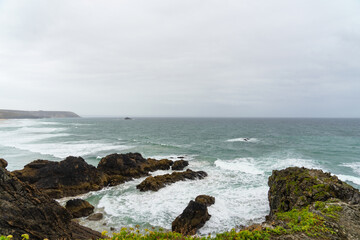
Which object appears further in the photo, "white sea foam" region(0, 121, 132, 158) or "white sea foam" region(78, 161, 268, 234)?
"white sea foam" region(0, 121, 132, 158)

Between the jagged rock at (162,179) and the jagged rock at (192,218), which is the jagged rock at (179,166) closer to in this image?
the jagged rock at (162,179)

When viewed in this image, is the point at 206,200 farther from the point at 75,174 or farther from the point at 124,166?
the point at 75,174

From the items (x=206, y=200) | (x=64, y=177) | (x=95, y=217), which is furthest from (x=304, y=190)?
(x=64, y=177)

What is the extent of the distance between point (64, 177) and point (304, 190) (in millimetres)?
22372

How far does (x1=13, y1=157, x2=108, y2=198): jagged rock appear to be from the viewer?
1934 centimetres

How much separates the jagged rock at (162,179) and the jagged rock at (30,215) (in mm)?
9872

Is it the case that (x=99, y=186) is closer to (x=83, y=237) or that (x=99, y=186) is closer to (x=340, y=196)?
(x=83, y=237)

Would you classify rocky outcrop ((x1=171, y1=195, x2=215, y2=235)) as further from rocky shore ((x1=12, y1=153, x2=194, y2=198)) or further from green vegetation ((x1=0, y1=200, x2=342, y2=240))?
rocky shore ((x1=12, y1=153, x2=194, y2=198))

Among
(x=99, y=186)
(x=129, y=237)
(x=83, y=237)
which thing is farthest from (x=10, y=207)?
(x=99, y=186)

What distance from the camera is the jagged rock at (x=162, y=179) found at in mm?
20220

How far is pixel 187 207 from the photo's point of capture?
45.4 ft

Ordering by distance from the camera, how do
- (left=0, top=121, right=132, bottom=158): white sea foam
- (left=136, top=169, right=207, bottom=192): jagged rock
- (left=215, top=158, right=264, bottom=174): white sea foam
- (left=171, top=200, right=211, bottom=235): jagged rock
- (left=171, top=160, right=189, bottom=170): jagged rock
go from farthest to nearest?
(left=0, top=121, right=132, bottom=158): white sea foam → (left=171, top=160, right=189, bottom=170): jagged rock → (left=215, top=158, right=264, bottom=174): white sea foam → (left=136, top=169, right=207, bottom=192): jagged rock → (left=171, top=200, right=211, bottom=235): jagged rock

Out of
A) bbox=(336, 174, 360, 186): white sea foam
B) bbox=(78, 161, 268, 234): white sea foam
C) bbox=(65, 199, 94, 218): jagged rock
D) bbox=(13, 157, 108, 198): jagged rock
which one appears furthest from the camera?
bbox=(336, 174, 360, 186): white sea foam

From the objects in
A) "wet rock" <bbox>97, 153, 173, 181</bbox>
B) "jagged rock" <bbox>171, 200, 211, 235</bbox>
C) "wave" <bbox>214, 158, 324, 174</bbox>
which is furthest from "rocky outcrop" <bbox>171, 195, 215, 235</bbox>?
"wave" <bbox>214, 158, 324, 174</bbox>
